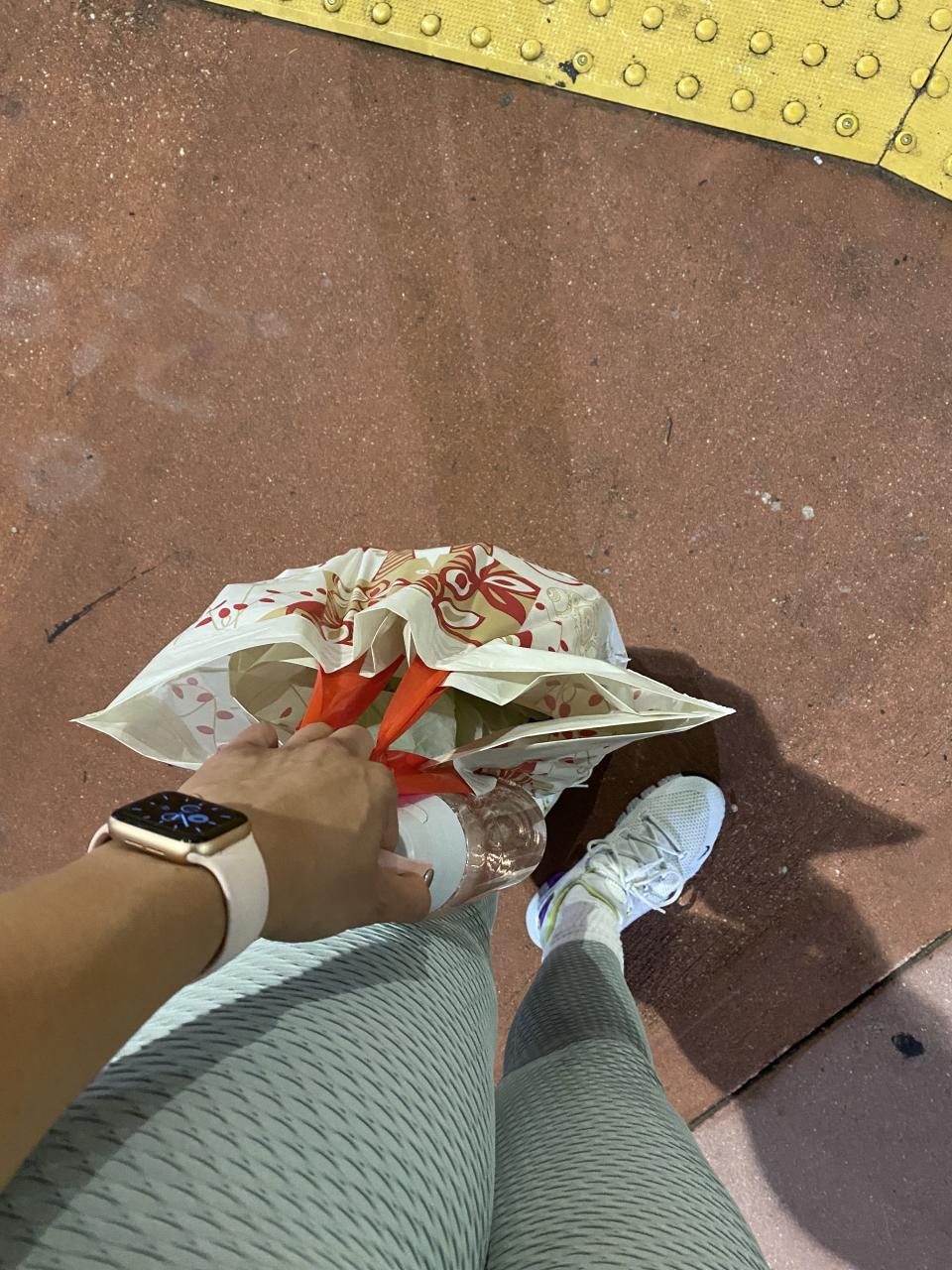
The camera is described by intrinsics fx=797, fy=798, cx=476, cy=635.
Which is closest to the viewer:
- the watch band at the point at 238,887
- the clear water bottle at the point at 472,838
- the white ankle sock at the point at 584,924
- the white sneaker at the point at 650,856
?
the watch band at the point at 238,887

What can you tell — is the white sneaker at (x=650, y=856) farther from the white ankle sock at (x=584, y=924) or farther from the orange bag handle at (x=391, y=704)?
the orange bag handle at (x=391, y=704)

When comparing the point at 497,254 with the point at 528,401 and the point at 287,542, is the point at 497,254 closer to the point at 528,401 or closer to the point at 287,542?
the point at 528,401

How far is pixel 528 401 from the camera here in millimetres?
1313

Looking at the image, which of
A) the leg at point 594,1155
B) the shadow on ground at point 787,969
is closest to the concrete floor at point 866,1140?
the shadow on ground at point 787,969

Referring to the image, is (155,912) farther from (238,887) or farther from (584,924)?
(584,924)

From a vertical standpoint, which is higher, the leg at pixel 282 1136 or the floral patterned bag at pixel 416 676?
the floral patterned bag at pixel 416 676

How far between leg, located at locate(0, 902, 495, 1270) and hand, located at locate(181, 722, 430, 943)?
70mm

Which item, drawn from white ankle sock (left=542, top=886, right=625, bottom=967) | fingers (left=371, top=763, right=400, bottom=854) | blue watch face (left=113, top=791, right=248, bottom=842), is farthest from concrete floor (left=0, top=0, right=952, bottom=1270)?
blue watch face (left=113, top=791, right=248, bottom=842)

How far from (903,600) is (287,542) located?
1007mm

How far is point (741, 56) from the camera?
1258 mm

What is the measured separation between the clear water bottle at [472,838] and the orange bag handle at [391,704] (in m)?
0.03

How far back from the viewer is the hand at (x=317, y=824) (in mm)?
568

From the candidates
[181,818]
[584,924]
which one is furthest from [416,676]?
[584,924]

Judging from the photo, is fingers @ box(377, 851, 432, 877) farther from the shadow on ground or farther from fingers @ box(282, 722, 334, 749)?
the shadow on ground
